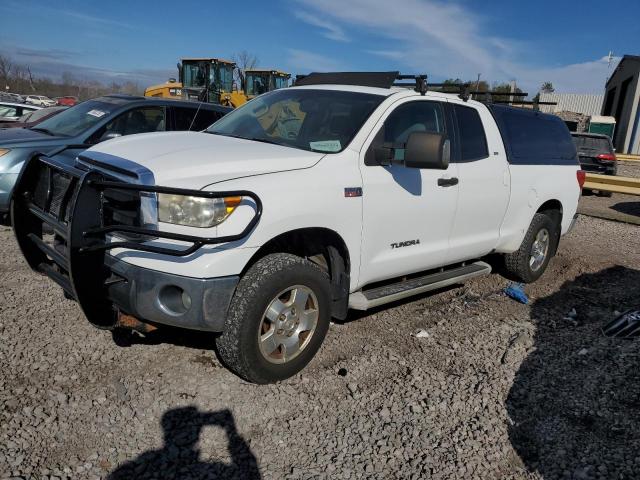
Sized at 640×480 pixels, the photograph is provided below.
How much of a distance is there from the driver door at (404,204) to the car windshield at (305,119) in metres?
0.21

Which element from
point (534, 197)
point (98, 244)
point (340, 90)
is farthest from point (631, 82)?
point (98, 244)

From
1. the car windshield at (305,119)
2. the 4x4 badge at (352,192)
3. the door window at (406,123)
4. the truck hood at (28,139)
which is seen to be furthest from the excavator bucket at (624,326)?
the truck hood at (28,139)

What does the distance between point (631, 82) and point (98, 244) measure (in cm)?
3363

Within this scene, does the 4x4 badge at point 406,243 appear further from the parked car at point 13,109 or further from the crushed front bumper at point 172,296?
the parked car at point 13,109

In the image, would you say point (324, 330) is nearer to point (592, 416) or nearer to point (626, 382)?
point (592, 416)

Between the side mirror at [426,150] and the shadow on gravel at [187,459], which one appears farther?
the side mirror at [426,150]

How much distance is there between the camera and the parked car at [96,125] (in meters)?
6.41

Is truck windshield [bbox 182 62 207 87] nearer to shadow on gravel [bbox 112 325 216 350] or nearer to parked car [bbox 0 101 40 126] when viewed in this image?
parked car [bbox 0 101 40 126]

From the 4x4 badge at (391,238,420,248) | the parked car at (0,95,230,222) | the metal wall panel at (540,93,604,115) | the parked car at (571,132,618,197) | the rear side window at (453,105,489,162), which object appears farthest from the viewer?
the metal wall panel at (540,93,604,115)

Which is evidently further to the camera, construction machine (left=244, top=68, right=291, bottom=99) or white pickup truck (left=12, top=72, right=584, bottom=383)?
construction machine (left=244, top=68, right=291, bottom=99)

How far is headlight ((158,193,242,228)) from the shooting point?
2945 mm

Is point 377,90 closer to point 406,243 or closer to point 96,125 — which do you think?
point 406,243

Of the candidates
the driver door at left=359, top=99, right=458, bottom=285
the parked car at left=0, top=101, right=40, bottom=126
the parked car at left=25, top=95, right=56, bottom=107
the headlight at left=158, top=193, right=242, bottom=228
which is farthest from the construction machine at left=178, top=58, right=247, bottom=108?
the parked car at left=25, top=95, right=56, bottom=107

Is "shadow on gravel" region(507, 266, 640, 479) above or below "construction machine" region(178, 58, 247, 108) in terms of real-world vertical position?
below
